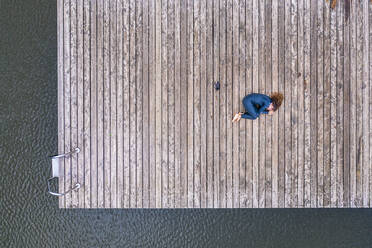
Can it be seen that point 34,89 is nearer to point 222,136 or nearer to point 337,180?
point 222,136

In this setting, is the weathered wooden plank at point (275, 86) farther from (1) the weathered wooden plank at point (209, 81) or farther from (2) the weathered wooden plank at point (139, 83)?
(2) the weathered wooden plank at point (139, 83)

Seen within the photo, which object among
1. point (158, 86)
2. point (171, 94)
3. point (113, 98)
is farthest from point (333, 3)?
point (113, 98)

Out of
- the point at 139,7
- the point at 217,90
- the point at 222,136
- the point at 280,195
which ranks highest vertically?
the point at 139,7

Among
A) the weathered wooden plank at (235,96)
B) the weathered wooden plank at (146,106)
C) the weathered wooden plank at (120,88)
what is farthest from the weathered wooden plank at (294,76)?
the weathered wooden plank at (120,88)

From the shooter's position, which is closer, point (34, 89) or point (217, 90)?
point (217, 90)

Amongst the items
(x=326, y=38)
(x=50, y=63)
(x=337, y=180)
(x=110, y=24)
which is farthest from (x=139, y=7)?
(x=337, y=180)

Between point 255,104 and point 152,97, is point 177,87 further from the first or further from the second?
point 255,104

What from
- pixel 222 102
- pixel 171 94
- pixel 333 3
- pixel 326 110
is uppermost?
pixel 333 3
